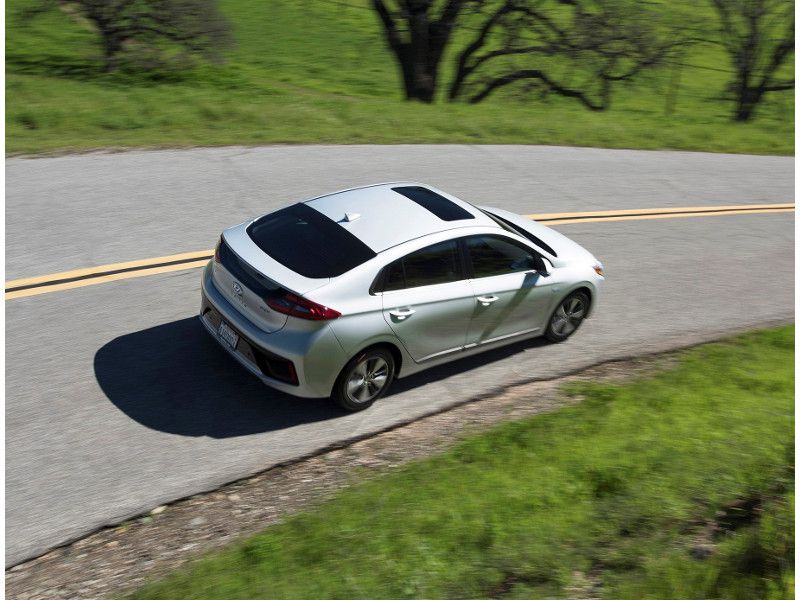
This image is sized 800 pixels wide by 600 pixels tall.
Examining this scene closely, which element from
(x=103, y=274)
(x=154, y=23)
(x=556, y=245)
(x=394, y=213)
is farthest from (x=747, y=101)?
(x=103, y=274)

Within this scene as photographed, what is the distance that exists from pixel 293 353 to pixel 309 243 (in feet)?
3.41

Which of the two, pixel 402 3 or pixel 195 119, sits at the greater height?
pixel 402 3

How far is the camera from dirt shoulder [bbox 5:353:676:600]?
552cm

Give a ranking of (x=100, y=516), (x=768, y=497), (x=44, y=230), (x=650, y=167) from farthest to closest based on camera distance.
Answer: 1. (x=650, y=167)
2. (x=44, y=230)
3. (x=768, y=497)
4. (x=100, y=516)

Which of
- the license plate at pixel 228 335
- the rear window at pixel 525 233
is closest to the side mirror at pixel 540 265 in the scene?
the rear window at pixel 525 233

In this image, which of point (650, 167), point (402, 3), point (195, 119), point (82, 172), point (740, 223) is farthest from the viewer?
point (402, 3)

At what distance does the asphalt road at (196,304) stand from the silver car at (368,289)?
0.46 meters

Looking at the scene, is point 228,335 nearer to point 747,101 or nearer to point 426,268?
point 426,268

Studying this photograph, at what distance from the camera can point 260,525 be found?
612 cm

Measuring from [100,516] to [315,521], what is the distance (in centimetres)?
147

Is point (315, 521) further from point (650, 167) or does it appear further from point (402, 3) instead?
point (402, 3)

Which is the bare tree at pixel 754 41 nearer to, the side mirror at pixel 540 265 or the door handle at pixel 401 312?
the side mirror at pixel 540 265

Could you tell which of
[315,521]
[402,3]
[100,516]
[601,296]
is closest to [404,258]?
[315,521]

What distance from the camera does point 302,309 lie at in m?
6.83
